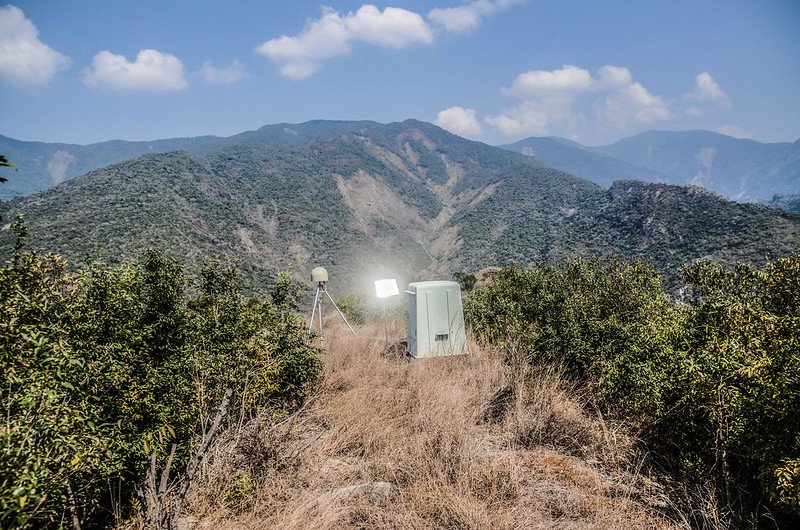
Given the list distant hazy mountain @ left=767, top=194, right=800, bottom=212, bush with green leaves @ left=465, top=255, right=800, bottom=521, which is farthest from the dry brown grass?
distant hazy mountain @ left=767, top=194, right=800, bottom=212

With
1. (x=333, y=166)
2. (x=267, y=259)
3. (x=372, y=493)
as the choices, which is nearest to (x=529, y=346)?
(x=372, y=493)

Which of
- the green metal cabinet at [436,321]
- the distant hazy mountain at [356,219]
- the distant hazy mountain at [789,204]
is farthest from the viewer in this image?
the distant hazy mountain at [789,204]

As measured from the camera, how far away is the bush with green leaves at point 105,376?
7.55ft

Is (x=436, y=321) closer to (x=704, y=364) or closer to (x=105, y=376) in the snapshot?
(x=704, y=364)

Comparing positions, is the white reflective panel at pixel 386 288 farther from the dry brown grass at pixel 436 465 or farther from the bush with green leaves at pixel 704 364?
the dry brown grass at pixel 436 465

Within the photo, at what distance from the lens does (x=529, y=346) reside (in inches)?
279

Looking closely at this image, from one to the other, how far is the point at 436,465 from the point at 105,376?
10.6 feet

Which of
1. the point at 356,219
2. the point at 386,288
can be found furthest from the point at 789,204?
the point at 386,288

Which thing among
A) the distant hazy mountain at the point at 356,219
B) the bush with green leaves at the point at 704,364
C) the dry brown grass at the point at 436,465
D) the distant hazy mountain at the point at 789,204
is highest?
the distant hazy mountain at the point at 789,204

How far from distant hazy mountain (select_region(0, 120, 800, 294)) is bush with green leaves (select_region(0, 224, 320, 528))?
0.74m

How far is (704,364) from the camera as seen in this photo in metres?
4.18

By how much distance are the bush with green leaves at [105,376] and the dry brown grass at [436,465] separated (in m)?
0.64

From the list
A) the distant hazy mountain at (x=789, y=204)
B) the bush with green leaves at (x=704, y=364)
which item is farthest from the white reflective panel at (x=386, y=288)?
the distant hazy mountain at (x=789, y=204)

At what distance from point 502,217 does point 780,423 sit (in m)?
75.3
